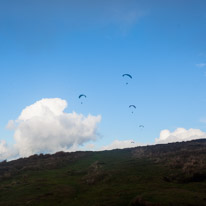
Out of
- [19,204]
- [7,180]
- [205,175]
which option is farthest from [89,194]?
[7,180]

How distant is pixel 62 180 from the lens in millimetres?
38469

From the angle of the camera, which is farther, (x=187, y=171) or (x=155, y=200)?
(x=187, y=171)

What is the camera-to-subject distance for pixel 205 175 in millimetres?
30656

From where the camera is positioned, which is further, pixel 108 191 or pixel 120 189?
pixel 120 189

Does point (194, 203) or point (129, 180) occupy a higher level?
point (129, 180)

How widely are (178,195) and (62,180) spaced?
2088 centimetres

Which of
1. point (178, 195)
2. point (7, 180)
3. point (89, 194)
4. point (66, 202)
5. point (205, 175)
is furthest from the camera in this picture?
point (7, 180)

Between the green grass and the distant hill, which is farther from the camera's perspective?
the green grass

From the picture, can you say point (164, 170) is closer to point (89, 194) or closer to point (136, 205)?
point (89, 194)

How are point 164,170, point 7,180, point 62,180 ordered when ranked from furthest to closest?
point 7,180, point 62,180, point 164,170

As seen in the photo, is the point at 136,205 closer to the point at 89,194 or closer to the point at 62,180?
the point at 89,194

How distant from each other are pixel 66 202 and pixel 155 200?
10094 millimetres

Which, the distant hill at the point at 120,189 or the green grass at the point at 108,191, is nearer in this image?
the distant hill at the point at 120,189

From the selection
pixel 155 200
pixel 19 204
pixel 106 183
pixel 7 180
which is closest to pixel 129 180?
pixel 106 183
